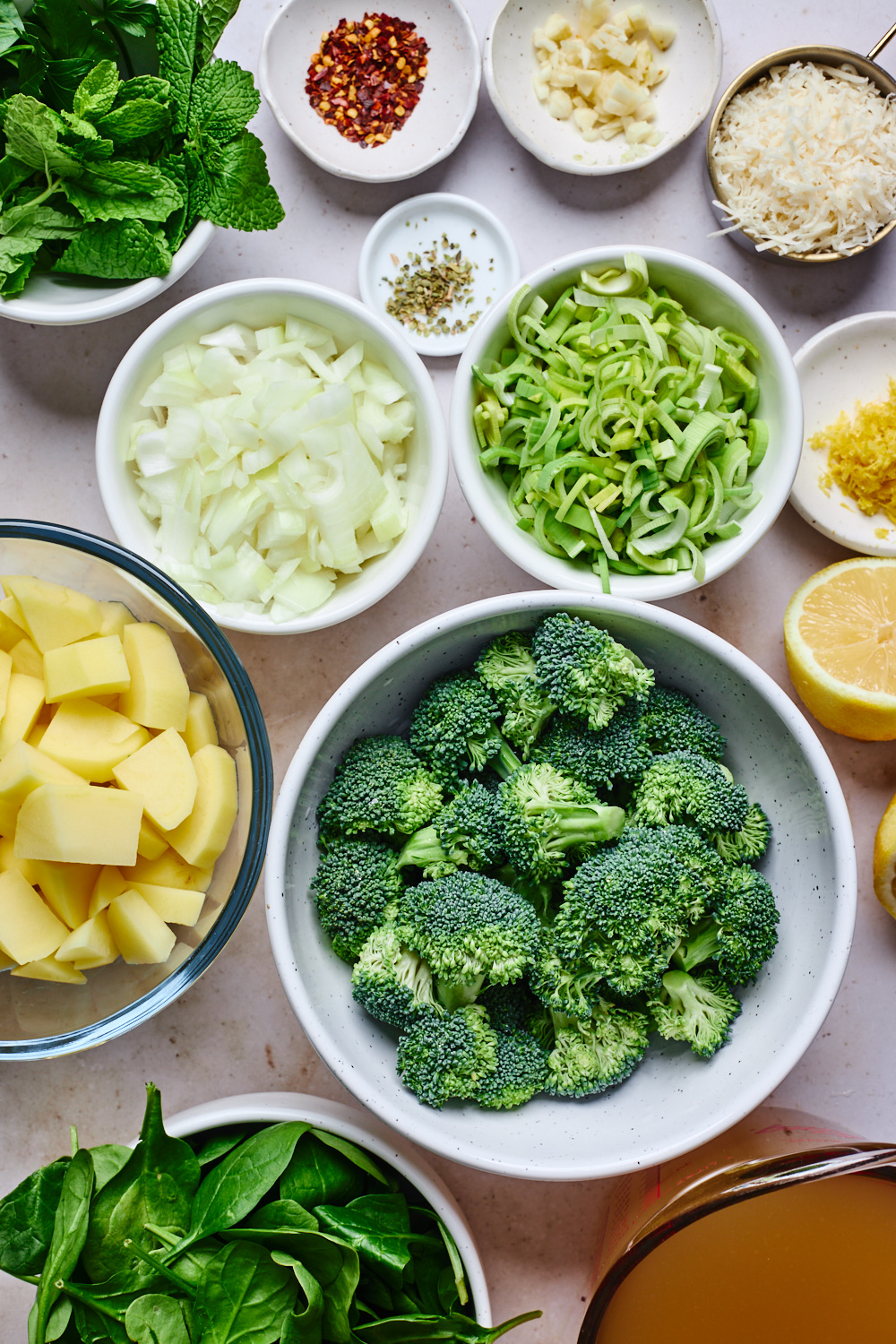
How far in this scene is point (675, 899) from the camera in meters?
1.47

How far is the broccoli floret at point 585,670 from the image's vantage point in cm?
150

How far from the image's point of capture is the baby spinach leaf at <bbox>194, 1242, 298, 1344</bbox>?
1.46m

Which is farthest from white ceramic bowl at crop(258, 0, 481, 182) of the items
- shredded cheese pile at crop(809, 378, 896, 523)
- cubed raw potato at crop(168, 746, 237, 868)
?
cubed raw potato at crop(168, 746, 237, 868)

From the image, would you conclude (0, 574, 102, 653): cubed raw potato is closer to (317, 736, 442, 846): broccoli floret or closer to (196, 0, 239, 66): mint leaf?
(317, 736, 442, 846): broccoli floret

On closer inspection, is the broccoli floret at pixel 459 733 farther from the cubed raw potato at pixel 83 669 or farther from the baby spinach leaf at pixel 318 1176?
the baby spinach leaf at pixel 318 1176

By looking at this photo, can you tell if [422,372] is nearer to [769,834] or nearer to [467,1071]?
[769,834]

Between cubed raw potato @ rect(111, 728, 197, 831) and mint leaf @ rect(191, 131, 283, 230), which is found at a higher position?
mint leaf @ rect(191, 131, 283, 230)

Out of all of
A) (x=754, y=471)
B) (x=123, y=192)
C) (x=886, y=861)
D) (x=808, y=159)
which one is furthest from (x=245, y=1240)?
(x=808, y=159)

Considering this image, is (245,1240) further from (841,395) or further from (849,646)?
(841,395)

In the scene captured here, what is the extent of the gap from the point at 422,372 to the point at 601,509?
40 cm

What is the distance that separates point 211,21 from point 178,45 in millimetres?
77

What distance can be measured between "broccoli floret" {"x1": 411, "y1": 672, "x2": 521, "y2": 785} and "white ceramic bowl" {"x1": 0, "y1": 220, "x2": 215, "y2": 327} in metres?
0.86

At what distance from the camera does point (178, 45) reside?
1648 millimetres

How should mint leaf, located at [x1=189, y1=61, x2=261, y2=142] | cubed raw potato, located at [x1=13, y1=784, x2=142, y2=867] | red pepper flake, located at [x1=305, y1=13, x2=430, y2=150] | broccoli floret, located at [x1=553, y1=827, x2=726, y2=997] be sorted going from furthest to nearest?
red pepper flake, located at [x1=305, y1=13, x2=430, y2=150], mint leaf, located at [x1=189, y1=61, x2=261, y2=142], broccoli floret, located at [x1=553, y1=827, x2=726, y2=997], cubed raw potato, located at [x1=13, y1=784, x2=142, y2=867]
